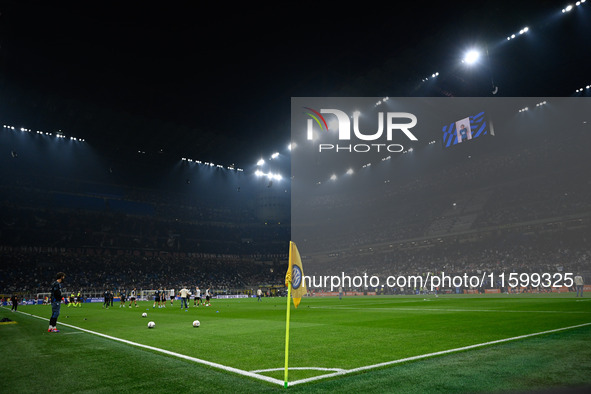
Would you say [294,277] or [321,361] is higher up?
[294,277]

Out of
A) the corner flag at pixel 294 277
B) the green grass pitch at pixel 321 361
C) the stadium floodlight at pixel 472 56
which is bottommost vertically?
the green grass pitch at pixel 321 361

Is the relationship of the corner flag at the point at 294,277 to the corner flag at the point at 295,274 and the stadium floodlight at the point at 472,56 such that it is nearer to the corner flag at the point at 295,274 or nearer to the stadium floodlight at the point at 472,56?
the corner flag at the point at 295,274

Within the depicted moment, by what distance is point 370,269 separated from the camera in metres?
64.0

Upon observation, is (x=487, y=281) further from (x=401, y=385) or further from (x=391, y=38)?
(x=401, y=385)

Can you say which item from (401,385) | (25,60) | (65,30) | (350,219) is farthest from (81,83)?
(350,219)

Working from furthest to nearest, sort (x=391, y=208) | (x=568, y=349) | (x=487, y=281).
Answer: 1. (x=391, y=208)
2. (x=487, y=281)
3. (x=568, y=349)

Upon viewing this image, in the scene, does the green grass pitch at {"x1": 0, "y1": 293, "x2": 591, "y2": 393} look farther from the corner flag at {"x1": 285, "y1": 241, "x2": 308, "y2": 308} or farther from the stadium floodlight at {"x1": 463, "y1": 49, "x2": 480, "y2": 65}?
the stadium floodlight at {"x1": 463, "y1": 49, "x2": 480, "y2": 65}

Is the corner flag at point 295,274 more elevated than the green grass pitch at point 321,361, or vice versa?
the corner flag at point 295,274

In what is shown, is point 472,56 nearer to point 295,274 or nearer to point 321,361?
point 321,361

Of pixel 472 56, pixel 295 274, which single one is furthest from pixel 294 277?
pixel 472 56

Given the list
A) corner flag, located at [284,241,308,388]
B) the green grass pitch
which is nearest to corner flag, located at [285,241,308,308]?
corner flag, located at [284,241,308,388]

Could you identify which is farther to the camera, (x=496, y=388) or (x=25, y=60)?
(x=25, y=60)

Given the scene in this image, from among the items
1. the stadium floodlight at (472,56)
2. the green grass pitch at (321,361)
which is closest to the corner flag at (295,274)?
the green grass pitch at (321,361)

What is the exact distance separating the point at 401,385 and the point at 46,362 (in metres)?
6.78
